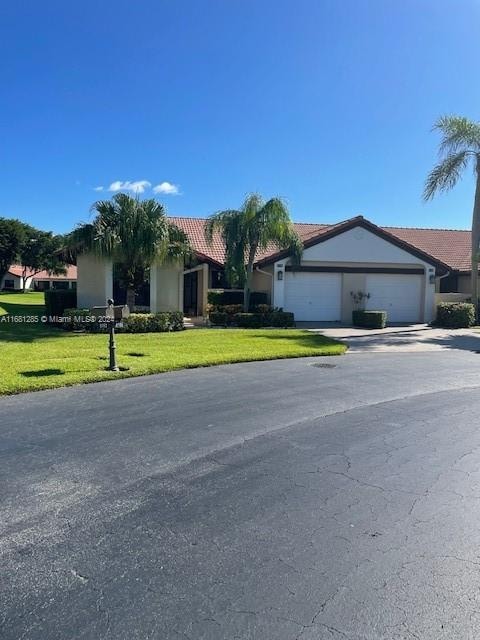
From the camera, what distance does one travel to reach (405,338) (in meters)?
18.1

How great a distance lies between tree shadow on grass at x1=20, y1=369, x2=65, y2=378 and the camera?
9.10 metres

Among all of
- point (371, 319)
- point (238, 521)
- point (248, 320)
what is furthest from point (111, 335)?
point (371, 319)

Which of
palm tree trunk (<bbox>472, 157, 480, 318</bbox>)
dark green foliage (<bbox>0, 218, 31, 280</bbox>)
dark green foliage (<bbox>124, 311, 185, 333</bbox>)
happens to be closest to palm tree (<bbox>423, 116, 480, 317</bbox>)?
palm tree trunk (<bbox>472, 157, 480, 318</bbox>)

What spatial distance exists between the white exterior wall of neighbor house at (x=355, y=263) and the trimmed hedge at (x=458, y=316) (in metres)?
2.22

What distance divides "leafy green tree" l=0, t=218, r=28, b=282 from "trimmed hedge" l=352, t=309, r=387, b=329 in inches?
1684

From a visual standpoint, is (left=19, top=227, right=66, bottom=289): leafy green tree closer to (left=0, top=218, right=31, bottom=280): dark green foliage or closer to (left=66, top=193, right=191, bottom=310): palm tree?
(left=0, top=218, right=31, bottom=280): dark green foliage

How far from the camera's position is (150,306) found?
2094 centimetres

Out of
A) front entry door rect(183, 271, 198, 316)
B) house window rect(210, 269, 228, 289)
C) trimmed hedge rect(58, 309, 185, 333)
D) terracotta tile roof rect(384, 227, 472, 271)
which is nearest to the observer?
→ trimmed hedge rect(58, 309, 185, 333)

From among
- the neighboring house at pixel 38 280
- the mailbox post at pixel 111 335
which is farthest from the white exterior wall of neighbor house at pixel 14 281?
the mailbox post at pixel 111 335

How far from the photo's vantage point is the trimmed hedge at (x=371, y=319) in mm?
21609

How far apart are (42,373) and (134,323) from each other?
28.3ft

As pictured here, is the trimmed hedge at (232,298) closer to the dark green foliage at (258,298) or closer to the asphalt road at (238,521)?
the dark green foliage at (258,298)

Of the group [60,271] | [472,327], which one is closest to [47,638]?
[472,327]

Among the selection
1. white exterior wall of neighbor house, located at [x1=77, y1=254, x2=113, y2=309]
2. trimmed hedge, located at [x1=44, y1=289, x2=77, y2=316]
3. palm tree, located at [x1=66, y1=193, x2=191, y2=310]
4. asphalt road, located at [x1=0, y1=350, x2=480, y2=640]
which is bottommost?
asphalt road, located at [x1=0, y1=350, x2=480, y2=640]
